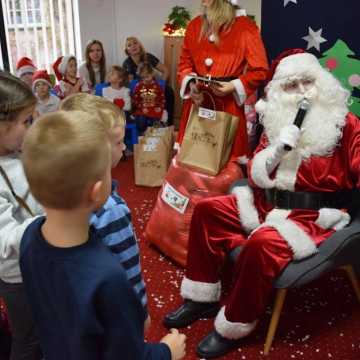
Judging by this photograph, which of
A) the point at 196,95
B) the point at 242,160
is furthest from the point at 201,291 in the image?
the point at 196,95

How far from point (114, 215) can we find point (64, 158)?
29cm

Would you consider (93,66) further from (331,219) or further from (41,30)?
(331,219)

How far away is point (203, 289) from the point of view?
2074 mm

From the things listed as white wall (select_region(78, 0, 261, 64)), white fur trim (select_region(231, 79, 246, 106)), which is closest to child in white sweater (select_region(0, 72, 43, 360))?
white fur trim (select_region(231, 79, 246, 106))

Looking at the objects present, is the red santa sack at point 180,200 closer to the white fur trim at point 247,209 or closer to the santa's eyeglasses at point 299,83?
the white fur trim at point 247,209

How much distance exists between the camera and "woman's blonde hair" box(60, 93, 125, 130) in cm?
112

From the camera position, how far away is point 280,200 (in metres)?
2.05

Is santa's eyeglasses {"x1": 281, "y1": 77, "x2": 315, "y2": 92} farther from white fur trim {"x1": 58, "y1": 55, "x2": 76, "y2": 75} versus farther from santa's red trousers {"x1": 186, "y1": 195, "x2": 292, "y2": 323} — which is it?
white fur trim {"x1": 58, "y1": 55, "x2": 76, "y2": 75}

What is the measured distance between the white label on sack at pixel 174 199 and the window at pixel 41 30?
10.8 ft

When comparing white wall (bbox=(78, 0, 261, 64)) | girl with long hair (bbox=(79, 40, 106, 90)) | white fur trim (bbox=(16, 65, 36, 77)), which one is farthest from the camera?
white wall (bbox=(78, 0, 261, 64))

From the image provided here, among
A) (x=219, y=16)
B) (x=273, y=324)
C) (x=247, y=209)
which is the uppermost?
(x=219, y=16)

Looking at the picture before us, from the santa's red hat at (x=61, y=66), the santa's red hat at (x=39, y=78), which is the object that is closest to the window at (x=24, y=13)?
the santa's red hat at (x=61, y=66)

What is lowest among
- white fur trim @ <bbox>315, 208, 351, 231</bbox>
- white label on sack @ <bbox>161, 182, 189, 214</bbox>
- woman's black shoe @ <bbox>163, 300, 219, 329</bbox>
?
woman's black shoe @ <bbox>163, 300, 219, 329</bbox>

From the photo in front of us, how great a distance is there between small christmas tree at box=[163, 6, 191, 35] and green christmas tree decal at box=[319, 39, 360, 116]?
3461mm
